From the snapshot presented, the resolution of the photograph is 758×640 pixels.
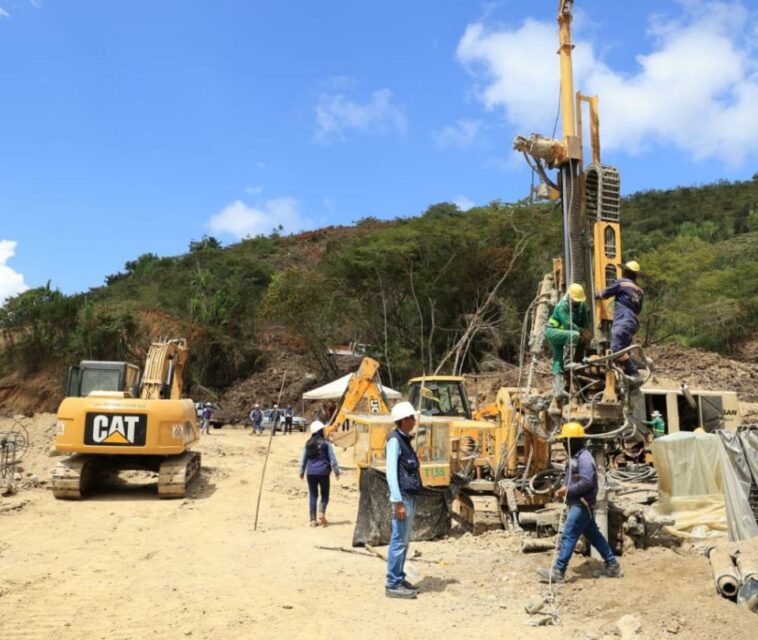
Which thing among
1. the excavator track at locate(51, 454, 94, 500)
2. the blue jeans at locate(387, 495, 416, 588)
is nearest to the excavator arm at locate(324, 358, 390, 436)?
the excavator track at locate(51, 454, 94, 500)

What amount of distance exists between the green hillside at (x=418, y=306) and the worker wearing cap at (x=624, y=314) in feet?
71.2

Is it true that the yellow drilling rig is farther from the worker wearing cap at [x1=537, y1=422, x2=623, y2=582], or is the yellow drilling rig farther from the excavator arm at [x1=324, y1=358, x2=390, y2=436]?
the excavator arm at [x1=324, y1=358, x2=390, y2=436]

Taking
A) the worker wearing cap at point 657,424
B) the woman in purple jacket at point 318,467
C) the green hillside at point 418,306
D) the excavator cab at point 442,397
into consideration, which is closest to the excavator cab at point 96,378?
the woman in purple jacket at point 318,467

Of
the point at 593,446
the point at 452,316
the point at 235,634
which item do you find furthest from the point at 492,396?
the point at 235,634

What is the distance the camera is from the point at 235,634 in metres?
5.24

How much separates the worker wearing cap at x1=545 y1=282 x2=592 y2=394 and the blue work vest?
7.05ft

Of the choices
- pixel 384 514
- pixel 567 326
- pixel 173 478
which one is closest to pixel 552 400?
pixel 567 326

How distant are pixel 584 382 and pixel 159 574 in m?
4.99

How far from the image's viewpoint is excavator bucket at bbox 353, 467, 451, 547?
848 centimetres

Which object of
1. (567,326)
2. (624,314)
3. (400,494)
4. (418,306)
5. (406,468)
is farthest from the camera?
(418,306)

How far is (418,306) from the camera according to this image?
104 ft

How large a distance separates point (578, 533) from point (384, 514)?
105 inches

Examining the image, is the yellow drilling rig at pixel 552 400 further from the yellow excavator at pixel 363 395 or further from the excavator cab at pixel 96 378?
the excavator cab at pixel 96 378

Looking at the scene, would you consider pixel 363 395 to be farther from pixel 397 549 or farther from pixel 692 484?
pixel 397 549
